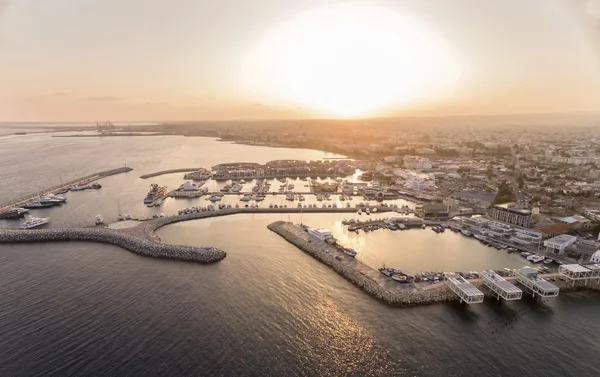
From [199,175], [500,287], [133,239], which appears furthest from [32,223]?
[500,287]

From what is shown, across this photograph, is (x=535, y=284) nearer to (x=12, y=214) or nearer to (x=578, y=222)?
(x=578, y=222)

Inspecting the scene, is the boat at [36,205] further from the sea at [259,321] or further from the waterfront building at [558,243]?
the waterfront building at [558,243]

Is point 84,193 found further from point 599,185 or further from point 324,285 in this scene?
point 599,185

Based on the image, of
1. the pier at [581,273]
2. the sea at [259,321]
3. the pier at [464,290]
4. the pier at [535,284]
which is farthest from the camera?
the pier at [581,273]

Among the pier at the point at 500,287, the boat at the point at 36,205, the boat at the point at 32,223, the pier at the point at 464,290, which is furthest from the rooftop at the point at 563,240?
the boat at the point at 36,205

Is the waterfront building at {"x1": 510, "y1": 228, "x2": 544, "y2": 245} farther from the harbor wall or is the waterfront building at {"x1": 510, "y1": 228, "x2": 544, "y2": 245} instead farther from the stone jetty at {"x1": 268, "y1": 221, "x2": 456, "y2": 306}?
the harbor wall

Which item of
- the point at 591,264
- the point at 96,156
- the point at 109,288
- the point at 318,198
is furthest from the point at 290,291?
the point at 96,156
